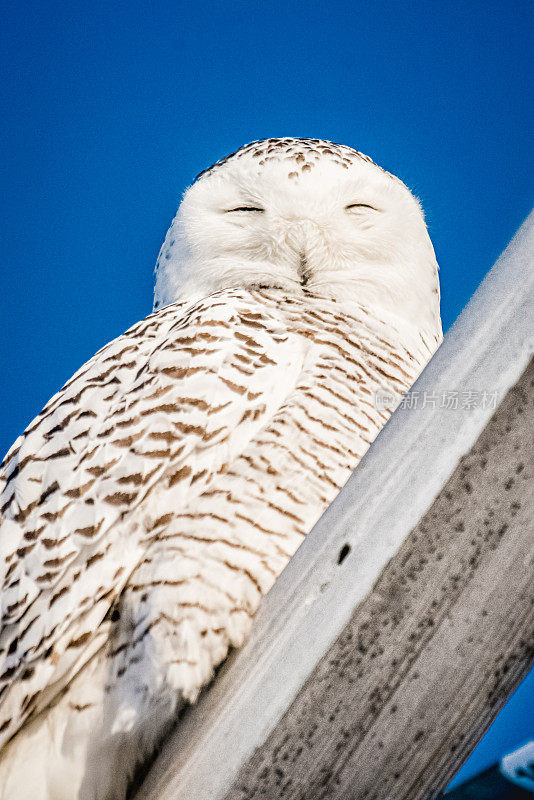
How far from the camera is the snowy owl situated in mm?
851

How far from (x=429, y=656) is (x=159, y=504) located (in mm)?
579

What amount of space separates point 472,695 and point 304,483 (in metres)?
0.52

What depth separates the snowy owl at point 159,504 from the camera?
85 cm

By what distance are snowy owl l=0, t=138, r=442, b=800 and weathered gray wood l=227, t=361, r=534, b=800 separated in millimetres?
363

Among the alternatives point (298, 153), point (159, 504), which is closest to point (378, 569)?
point (159, 504)

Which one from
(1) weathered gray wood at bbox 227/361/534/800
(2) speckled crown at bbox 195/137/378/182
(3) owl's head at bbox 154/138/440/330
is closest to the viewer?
(1) weathered gray wood at bbox 227/361/534/800

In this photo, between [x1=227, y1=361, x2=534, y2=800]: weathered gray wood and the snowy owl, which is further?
the snowy owl

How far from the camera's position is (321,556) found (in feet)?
1.71

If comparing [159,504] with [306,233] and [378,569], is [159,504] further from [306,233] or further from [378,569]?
[306,233]

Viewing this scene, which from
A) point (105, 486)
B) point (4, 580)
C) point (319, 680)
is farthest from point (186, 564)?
point (319, 680)

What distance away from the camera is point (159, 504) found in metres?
0.96

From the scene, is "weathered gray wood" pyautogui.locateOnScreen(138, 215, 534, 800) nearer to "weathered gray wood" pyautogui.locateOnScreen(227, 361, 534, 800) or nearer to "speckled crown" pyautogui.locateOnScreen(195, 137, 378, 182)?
"weathered gray wood" pyautogui.locateOnScreen(227, 361, 534, 800)

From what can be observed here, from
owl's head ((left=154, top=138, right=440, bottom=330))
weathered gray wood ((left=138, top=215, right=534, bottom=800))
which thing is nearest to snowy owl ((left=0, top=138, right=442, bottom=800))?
owl's head ((left=154, top=138, right=440, bottom=330))

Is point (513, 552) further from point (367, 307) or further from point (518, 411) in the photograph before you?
point (367, 307)
